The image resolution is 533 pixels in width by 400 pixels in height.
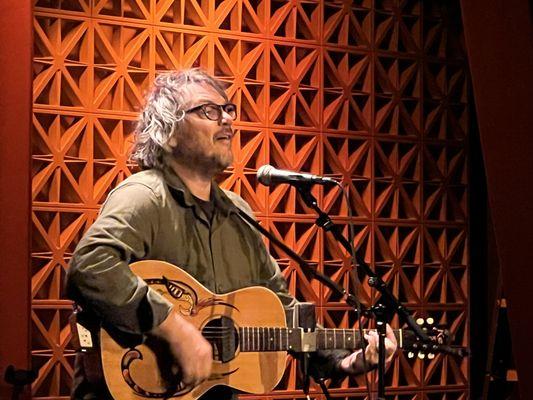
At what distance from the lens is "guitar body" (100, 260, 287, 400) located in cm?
317

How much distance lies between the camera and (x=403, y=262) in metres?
5.37

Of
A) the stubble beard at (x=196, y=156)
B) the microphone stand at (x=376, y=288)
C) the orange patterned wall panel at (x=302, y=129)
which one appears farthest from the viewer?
the orange patterned wall panel at (x=302, y=129)

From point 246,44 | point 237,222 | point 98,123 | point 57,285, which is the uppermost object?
point 246,44

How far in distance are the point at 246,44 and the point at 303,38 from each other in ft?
1.30

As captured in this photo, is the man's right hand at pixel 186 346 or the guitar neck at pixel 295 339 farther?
the guitar neck at pixel 295 339

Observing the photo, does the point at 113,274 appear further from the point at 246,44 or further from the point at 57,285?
the point at 246,44

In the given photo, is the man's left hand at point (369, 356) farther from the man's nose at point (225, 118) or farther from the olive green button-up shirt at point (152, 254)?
the man's nose at point (225, 118)


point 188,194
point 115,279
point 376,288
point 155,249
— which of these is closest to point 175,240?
point 155,249

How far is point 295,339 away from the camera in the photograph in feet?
11.8

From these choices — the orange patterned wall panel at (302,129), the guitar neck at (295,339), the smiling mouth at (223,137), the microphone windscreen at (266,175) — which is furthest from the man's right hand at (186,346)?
the orange patterned wall panel at (302,129)

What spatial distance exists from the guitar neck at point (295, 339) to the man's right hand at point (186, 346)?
22 cm

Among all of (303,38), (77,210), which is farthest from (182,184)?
(303,38)

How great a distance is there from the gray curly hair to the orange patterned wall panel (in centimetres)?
78

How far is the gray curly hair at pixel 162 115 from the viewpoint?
360cm
